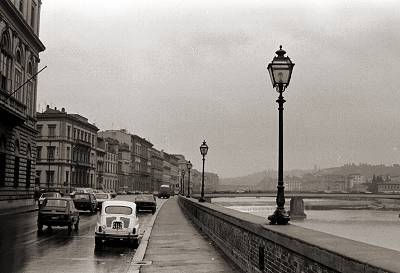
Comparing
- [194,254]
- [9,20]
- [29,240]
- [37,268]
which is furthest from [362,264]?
[9,20]

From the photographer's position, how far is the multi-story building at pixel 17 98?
44.4m

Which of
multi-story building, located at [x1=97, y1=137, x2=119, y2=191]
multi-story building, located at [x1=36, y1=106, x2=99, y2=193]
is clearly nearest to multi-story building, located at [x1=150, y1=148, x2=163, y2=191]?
multi-story building, located at [x1=97, y1=137, x2=119, y2=191]

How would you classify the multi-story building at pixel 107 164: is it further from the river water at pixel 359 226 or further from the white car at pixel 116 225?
the white car at pixel 116 225

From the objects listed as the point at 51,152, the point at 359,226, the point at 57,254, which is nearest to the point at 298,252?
the point at 57,254

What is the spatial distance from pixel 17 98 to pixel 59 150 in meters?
52.4

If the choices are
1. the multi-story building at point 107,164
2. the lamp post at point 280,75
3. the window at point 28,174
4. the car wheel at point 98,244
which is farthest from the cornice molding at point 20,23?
the multi-story building at point 107,164

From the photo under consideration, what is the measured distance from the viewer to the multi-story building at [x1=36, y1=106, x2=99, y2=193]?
99.2 meters

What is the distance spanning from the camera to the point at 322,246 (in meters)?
6.91

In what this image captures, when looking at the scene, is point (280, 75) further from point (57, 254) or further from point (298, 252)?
point (57, 254)

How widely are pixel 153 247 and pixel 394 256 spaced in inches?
546

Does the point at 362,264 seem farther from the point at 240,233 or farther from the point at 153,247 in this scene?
the point at 153,247

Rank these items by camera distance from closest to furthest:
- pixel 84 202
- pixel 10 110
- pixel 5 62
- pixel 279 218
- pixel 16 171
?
pixel 279 218, pixel 10 110, pixel 84 202, pixel 5 62, pixel 16 171

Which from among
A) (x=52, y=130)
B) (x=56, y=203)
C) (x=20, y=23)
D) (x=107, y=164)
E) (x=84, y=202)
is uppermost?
(x=20, y=23)

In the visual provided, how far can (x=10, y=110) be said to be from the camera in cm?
4178
